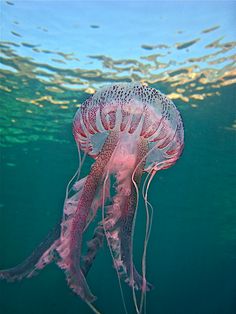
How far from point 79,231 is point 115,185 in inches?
25.6

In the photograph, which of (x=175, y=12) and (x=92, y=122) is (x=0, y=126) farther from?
(x=92, y=122)

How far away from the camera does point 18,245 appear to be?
3841 cm

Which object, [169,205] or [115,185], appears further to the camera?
[169,205]

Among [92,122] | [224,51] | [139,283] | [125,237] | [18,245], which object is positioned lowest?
[18,245]

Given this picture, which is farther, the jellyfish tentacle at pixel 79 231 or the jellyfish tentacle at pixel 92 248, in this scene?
the jellyfish tentacle at pixel 92 248

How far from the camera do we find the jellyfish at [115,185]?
9.29ft

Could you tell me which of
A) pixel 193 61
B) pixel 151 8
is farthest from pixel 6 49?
pixel 193 61

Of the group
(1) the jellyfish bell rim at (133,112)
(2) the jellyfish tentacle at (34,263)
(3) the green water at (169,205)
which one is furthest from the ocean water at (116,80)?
(1) the jellyfish bell rim at (133,112)

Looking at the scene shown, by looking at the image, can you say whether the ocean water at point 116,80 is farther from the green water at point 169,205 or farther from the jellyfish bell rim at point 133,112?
the jellyfish bell rim at point 133,112

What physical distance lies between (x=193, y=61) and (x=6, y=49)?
4509 mm

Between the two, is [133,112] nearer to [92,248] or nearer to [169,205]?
[92,248]

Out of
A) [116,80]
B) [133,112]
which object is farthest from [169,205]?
[133,112]

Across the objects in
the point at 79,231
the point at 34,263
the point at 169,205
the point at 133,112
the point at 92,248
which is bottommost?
the point at 169,205

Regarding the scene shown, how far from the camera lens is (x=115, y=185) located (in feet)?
10.9
